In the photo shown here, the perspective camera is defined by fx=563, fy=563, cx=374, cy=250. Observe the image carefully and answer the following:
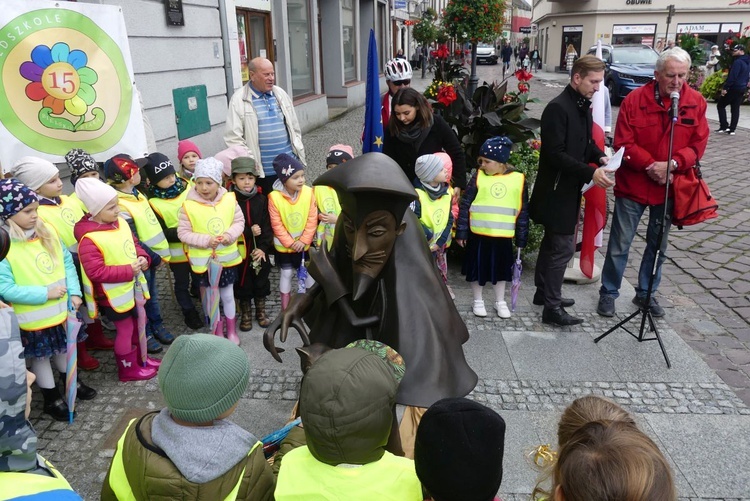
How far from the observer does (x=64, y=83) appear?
14.8ft

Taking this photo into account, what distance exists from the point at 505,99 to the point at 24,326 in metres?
5.48

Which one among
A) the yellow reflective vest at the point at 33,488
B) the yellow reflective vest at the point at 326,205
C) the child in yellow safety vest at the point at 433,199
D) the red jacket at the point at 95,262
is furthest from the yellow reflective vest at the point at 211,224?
the yellow reflective vest at the point at 33,488

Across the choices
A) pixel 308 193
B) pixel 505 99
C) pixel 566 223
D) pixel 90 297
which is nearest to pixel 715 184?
pixel 505 99

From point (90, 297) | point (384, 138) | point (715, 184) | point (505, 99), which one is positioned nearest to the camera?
point (90, 297)

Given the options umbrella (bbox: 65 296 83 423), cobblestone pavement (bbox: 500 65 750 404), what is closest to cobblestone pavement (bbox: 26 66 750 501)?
cobblestone pavement (bbox: 500 65 750 404)

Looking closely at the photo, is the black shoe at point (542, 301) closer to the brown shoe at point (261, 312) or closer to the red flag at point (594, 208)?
the red flag at point (594, 208)

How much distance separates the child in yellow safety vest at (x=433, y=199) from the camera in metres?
4.46

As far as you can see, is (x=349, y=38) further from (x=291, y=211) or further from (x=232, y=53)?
(x=291, y=211)

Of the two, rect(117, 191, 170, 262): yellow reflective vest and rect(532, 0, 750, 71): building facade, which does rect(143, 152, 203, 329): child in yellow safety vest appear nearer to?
rect(117, 191, 170, 262): yellow reflective vest

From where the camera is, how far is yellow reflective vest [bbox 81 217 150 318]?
3732mm

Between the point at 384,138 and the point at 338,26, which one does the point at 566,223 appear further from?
the point at 338,26

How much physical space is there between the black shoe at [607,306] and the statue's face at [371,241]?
3.28 meters

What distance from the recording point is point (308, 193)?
474 cm

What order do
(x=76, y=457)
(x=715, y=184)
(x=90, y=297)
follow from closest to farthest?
(x=76, y=457) < (x=90, y=297) < (x=715, y=184)
